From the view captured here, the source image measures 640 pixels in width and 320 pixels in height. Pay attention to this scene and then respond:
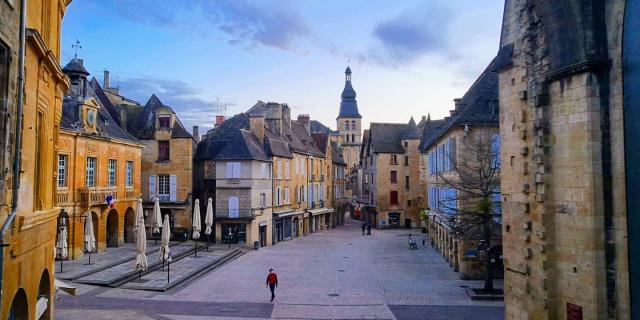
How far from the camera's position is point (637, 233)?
10461mm

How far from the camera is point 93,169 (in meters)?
33.8

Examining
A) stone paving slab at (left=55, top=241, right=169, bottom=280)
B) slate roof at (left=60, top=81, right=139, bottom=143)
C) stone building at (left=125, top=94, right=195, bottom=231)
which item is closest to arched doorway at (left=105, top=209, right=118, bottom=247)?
stone paving slab at (left=55, top=241, right=169, bottom=280)

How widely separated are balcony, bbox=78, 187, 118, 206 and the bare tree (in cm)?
2071

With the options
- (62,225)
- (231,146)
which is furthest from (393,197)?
(62,225)

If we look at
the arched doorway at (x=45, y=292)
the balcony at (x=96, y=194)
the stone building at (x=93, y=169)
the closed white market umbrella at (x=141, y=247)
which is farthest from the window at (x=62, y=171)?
the arched doorway at (x=45, y=292)

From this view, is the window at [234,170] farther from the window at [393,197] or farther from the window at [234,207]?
the window at [393,197]

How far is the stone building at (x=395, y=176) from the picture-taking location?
6081 centimetres

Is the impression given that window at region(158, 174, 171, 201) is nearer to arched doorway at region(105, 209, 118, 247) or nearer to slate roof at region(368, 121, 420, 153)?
arched doorway at region(105, 209, 118, 247)

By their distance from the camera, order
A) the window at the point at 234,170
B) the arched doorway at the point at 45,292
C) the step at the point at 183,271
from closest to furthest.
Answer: the arched doorway at the point at 45,292, the step at the point at 183,271, the window at the point at 234,170

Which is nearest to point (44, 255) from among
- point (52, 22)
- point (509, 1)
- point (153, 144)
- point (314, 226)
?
point (52, 22)

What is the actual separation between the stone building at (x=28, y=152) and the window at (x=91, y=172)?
66.8ft

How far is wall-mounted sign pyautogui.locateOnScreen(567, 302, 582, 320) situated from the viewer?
11.5 meters

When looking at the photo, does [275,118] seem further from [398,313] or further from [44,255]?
[44,255]

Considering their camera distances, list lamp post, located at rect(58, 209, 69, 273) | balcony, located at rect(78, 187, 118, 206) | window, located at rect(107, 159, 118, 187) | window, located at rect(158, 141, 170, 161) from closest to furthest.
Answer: lamp post, located at rect(58, 209, 69, 273) < balcony, located at rect(78, 187, 118, 206) < window, located at rect(107, 159, 118, 187) < window, located at rect(158, 141, 170, 161)
